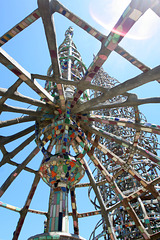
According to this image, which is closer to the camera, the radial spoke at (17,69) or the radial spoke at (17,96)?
the radial spoke at (17,69)

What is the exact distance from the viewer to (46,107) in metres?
8.80

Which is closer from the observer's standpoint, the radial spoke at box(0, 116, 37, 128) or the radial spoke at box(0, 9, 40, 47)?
the radial spoke at box(0, 9, 40, 47)

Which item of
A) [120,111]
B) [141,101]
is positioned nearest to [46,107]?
[141,101]

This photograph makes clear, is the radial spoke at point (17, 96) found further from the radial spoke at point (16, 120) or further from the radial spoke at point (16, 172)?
the radial spoke at point (16, 172)

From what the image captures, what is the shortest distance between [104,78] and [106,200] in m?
13.4

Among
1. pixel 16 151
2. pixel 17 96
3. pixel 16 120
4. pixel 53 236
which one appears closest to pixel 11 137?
pixel 16 151

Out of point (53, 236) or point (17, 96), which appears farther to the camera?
point (17, 96)

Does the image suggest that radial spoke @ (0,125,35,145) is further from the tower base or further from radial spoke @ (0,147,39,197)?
the tower base

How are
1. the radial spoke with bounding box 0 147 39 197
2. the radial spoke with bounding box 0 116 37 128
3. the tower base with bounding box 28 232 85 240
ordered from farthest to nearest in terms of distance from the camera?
the radial spoke with bounding box 0 147 39 197 → the radial spoke with bounding box 0 116 37 128 → the tower base with bounding box 28 232 85 240

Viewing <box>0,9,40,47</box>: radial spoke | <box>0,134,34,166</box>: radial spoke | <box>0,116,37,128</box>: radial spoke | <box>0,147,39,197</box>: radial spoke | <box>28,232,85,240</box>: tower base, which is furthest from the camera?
<box>0,134,34,166</box>: radial spoke

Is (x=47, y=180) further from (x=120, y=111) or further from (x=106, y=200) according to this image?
(x=120, y=111)

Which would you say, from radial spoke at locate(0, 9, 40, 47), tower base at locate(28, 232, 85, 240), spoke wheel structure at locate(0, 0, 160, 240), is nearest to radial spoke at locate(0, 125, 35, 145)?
spoke wheel structure at locate(0, 0, 160, 240)

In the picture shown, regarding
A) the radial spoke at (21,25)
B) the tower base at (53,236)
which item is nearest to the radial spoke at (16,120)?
the radial spoke at (21,25)

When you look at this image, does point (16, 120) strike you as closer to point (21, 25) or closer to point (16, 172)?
point (16, 172)
